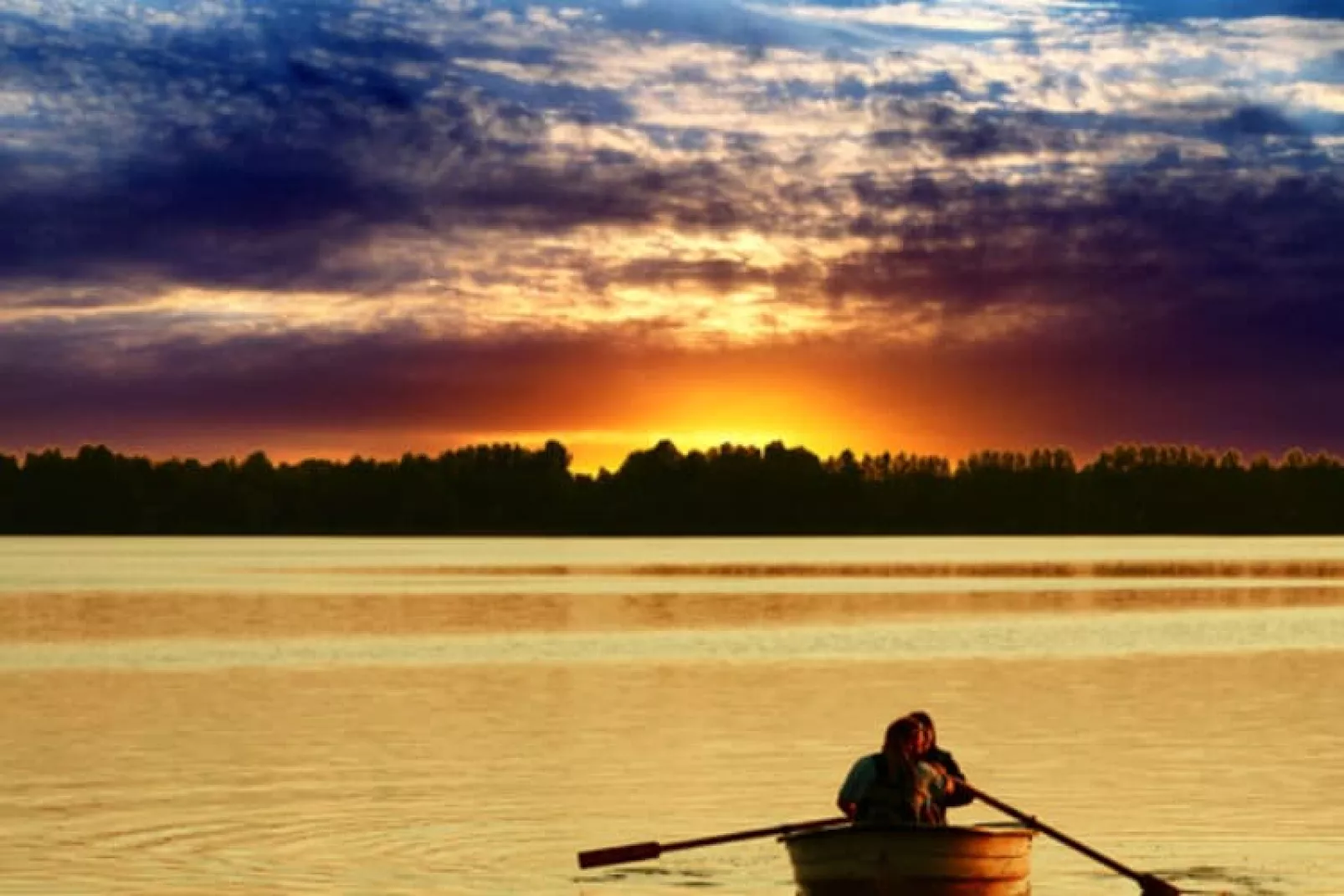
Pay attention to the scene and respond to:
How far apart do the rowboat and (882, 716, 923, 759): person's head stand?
56 cm

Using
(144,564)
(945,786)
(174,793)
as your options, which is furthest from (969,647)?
(144,564)

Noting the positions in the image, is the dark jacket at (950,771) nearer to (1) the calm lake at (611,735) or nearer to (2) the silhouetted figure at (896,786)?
(2) the silhouetted figure at (896,786)

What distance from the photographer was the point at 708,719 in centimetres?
2958

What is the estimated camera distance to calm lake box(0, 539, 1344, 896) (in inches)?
721

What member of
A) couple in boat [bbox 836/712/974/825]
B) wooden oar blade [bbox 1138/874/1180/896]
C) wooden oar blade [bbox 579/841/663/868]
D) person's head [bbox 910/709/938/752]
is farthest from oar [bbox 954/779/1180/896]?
wooden oar blade [bbox 579/841/663/868]

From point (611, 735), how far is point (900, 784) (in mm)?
12914

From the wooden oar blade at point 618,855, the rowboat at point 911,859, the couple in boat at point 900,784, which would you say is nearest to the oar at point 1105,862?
the couple in boat at point 900,784

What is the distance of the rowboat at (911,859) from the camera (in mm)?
14531

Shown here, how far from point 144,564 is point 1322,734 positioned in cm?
9254

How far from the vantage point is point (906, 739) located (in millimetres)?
14883

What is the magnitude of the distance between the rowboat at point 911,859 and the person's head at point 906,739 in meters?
0.56

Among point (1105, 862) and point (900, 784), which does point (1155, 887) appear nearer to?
point (1105, 862)

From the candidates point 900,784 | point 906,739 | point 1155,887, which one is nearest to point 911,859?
point 900,784

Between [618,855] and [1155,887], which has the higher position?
[618,855]
